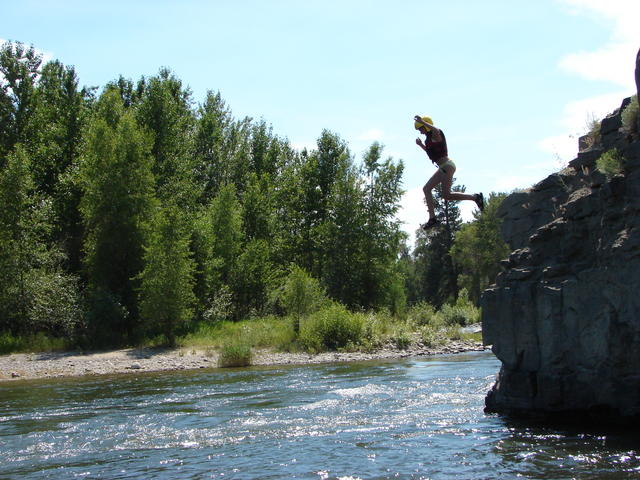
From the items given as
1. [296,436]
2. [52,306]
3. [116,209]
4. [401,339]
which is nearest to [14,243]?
[52,306]

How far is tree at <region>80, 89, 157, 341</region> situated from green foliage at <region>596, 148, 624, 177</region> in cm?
3276

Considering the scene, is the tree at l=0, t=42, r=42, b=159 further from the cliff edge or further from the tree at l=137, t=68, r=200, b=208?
the cliff edge

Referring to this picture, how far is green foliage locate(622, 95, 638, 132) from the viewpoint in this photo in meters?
14.0

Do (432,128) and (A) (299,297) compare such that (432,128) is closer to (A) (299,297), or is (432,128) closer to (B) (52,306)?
(A) (299,297)

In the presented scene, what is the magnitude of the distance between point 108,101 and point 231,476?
4287cm

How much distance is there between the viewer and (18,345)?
37.1m

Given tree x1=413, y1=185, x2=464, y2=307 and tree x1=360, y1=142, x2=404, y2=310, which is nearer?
tree x1=360, y1=142, x2=404, y2=310

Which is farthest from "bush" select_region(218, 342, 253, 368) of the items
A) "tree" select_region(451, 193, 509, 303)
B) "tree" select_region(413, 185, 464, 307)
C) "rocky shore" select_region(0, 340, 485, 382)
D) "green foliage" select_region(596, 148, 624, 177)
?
"tree" select_region(413, 185, 464, 307)

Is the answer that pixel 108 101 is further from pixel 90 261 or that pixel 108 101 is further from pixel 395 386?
pixel 395 386

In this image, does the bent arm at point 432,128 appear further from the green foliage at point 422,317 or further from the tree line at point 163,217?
the green foliage at point 422,317

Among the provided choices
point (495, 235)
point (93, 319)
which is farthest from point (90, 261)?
point (495, 235)

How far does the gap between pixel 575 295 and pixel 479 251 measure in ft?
216

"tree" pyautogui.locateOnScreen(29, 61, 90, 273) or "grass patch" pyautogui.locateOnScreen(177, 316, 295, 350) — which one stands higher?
"tree" pyautogui.locateOnScreen(29, 61, 90, 273)

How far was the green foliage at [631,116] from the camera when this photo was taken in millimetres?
14039
